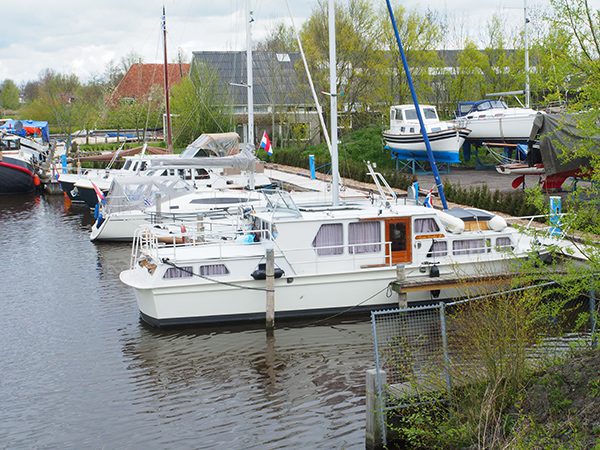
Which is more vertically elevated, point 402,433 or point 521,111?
point 521,111

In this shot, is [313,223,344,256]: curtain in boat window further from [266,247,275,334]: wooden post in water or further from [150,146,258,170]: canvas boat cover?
[150,146,258,170]: canvas boat cover

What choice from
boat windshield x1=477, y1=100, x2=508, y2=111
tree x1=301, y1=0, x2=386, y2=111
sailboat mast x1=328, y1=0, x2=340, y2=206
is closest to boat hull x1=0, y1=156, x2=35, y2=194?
tree x1=301, y1=0, x2=386, y2=111

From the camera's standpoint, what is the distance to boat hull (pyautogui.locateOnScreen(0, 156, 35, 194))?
163 ft

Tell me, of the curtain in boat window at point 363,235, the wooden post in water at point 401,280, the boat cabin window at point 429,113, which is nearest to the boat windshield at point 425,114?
the boat cabin window at point 429,113

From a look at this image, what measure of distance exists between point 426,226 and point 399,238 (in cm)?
74

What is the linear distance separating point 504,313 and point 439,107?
43593mm

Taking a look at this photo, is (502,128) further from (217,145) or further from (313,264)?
(313,264)

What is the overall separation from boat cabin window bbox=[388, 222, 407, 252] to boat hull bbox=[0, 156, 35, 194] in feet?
115

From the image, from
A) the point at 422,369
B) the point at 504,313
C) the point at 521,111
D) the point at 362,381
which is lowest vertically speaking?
the point at 362,381

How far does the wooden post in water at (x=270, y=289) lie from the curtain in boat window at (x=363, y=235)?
6.71 ft

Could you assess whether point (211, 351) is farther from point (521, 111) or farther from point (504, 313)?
point (521, 111)

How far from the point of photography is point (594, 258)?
37.5 feet

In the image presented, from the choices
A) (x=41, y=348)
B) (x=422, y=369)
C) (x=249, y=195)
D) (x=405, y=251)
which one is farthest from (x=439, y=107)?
(x=422, y=369)

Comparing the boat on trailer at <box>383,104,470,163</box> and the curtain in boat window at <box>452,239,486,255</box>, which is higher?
the boat on trailer at <box>383,104,470,163</box>
